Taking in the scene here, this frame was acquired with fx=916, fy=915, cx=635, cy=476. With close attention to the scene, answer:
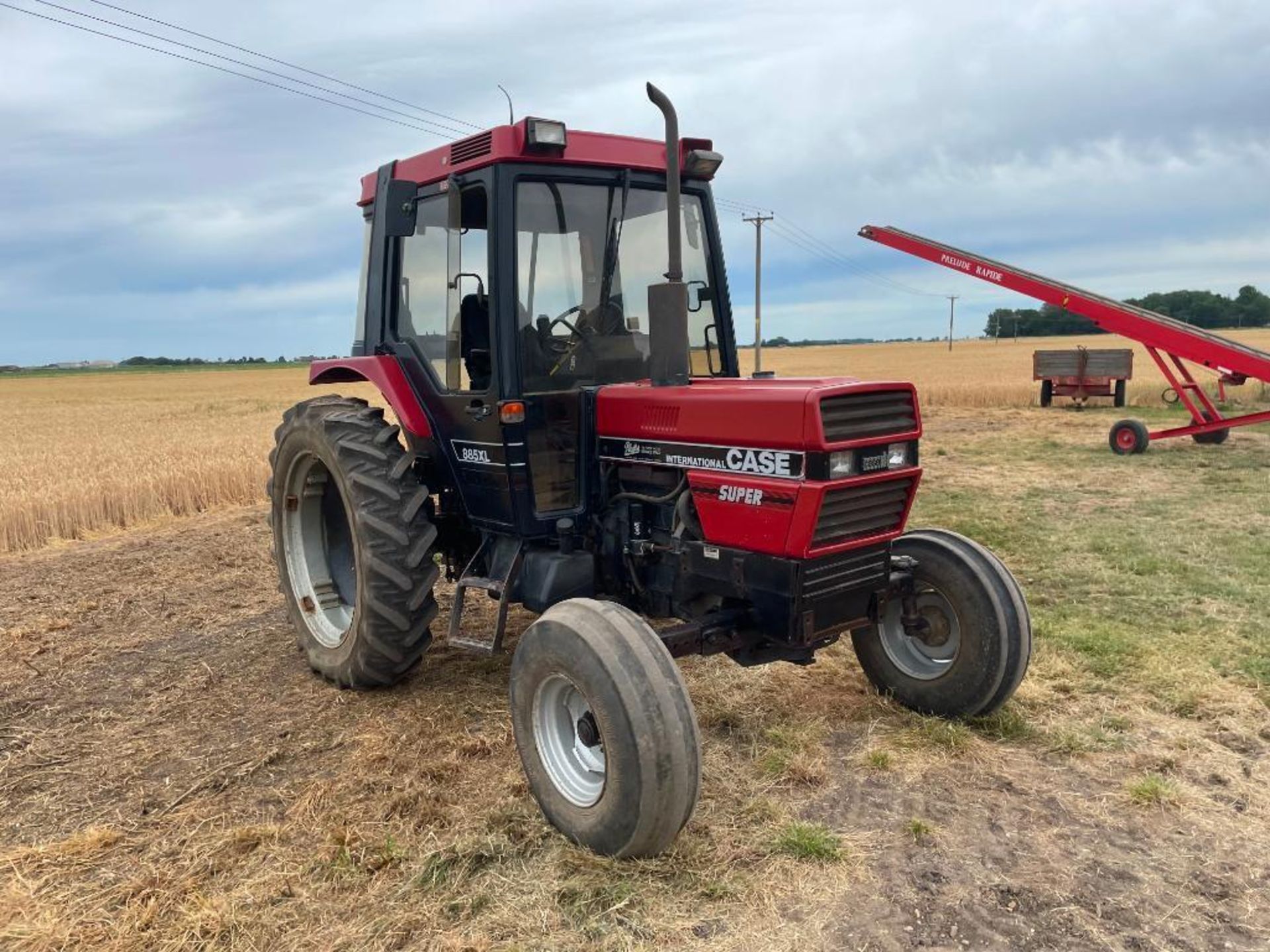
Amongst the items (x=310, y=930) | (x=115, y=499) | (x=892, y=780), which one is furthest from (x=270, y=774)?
(x=115, y=499)

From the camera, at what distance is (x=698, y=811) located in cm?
326

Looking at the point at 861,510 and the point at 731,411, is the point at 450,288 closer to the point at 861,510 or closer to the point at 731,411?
the point at 731,411

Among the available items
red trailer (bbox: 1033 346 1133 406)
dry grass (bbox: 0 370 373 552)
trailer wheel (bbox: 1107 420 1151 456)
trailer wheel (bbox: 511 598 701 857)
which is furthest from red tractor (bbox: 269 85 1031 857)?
red trailer (bbox: 1033 346 1133 406)

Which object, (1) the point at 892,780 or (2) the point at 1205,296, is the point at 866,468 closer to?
(1) the point at 892,780

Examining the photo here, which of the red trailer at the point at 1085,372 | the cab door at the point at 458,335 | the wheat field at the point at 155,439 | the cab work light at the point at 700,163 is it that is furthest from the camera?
the red trailer at the point at 1085,372

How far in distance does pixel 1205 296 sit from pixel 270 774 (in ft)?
293

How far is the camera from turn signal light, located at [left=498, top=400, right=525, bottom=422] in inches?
149

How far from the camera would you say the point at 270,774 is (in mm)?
3688

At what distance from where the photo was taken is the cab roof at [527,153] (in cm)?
372

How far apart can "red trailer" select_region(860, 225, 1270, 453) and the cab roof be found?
778cm

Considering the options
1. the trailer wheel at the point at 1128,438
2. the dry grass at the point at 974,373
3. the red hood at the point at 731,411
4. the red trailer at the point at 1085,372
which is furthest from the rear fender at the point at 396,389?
the red trailer at the point at 1085,372

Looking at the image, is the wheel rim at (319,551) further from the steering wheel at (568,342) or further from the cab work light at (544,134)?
the cab work light at (544,134)

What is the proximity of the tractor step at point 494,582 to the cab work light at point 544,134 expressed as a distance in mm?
1674

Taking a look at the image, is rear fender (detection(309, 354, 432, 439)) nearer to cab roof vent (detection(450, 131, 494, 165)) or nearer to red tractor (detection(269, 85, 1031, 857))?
red tractor (detection(269, 85, 1031, 857))
